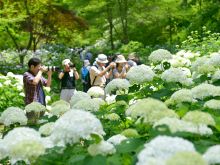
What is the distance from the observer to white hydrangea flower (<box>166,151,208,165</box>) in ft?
6.99

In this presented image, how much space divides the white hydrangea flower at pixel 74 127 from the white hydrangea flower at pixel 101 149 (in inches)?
3.1

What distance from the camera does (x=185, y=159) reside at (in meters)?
2.15

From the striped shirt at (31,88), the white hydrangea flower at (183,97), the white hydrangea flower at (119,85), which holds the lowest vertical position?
the striped shirt at (31,88)

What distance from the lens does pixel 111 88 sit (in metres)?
5.97

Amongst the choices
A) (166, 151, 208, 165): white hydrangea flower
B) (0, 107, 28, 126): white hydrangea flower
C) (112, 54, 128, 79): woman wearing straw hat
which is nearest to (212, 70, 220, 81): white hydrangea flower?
(0, 107, 28, 126): white hydrangea flower

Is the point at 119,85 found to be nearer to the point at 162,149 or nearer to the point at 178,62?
the point at 178,62

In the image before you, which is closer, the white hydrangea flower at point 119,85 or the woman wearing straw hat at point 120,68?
the white hydrangea flower at point 119,85

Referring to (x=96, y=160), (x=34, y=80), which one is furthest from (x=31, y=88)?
(x=96, y=160)

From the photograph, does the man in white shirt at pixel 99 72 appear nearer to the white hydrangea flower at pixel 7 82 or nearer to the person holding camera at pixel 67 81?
the person holding camera at pixel 67 81

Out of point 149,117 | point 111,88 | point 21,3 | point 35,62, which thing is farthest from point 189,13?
point 149,117

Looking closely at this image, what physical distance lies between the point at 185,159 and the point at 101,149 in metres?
0.91

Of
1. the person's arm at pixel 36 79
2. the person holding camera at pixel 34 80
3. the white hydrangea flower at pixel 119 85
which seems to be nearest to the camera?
the white hydrangea flower at pixel 119 85

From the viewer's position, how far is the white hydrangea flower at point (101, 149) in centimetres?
296

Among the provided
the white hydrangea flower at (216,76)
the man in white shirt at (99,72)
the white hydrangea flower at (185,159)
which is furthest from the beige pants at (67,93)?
the white hydrangea flower at (185,159)
